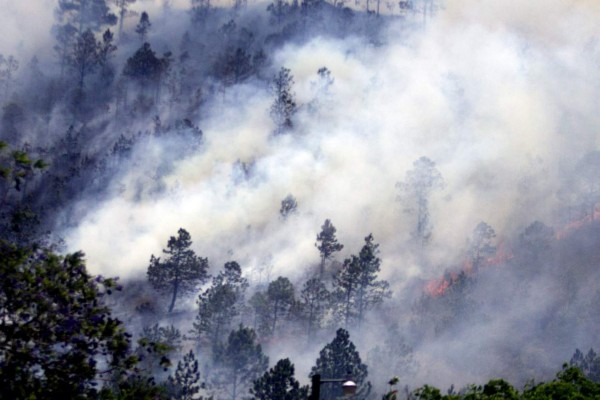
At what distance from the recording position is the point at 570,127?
5556 inches

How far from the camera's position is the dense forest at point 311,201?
252 ft

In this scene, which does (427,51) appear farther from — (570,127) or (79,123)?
(79,123)

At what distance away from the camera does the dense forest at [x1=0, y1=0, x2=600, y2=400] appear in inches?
3022

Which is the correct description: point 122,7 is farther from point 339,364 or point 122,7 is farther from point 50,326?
point 50,326

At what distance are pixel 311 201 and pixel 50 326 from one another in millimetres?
106041

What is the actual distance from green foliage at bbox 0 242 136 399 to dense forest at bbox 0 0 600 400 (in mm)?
14653

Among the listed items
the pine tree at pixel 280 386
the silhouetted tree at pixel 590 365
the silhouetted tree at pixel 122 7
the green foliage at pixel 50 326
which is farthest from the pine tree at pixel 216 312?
the silhouetted tree at pixel 122 7

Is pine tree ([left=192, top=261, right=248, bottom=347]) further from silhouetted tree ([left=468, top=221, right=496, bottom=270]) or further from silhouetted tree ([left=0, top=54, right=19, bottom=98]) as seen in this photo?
silhouetted tree ([left=0, top=54, right=19, bottom=98])

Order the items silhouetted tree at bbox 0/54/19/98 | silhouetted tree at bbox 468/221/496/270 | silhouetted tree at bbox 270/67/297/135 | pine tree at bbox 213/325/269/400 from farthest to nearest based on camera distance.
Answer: silhouetted tree at bbox 0/54/19/98 < silhouetted tree at bbox 270/67/297/135 < silhouetted tree at bbox 468/221/496/270 < pine tree at bbox 213/325/269/400

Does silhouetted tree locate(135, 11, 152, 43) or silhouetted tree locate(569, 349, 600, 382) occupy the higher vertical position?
silhouetted tree locate(135, 11, 152, 43)

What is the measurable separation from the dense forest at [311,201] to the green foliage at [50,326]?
14653mm

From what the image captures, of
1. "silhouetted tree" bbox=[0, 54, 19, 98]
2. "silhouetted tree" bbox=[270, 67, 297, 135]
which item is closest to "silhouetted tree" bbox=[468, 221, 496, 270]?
"silhouetted tree" bbox=[270, 67, 297, 135]

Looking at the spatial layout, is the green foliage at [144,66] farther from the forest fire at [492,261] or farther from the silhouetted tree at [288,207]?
the forest fire at [492,261]

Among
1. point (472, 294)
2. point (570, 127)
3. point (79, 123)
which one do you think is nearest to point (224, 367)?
point (472, 294)
